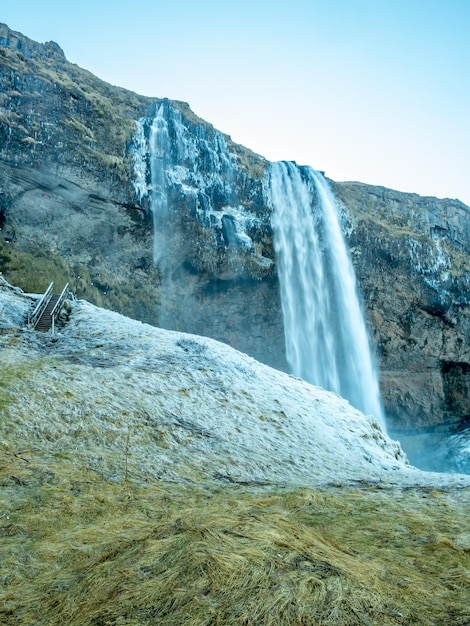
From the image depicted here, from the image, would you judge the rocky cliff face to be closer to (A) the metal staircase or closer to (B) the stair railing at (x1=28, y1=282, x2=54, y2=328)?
(A) the metal staircase

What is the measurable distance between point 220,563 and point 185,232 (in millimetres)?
34456

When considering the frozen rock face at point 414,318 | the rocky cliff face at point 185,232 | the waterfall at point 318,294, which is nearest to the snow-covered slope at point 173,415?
the rocky cliff face at point 185,232

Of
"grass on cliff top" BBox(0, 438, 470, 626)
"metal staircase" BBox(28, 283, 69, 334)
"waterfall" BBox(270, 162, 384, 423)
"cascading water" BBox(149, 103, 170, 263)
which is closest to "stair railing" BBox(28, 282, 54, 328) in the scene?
"metal staircase" BBox(28, 283, 69, 334)

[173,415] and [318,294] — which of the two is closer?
[173,415]

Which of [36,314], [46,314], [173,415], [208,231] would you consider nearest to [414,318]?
[208,231]

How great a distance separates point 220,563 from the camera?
3.28 meters

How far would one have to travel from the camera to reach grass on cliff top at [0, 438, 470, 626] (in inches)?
117

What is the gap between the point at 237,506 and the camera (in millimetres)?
6164

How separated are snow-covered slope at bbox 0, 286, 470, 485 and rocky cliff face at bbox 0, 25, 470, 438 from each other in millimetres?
17966

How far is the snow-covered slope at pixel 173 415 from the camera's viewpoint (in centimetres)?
858

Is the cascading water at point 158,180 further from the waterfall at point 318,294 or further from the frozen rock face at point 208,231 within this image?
the waterfall at point 318,294

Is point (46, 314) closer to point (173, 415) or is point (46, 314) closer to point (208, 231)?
point (173, 415)

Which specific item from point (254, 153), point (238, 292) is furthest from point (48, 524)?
point (254, 153)

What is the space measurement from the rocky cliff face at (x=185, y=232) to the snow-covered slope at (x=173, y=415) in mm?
17966
